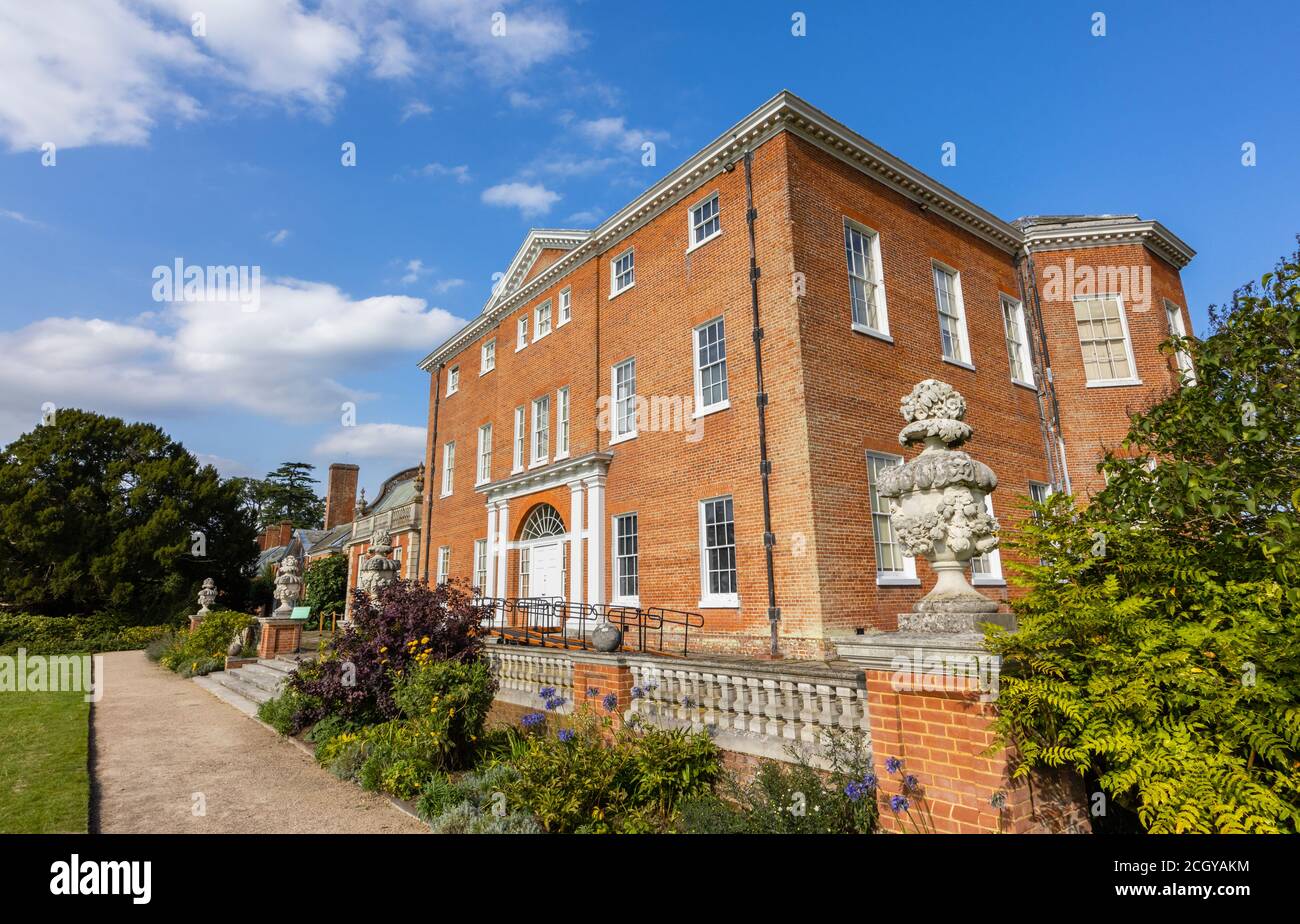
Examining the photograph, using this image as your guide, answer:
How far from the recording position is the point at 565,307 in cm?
1939

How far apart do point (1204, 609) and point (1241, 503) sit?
0.63m

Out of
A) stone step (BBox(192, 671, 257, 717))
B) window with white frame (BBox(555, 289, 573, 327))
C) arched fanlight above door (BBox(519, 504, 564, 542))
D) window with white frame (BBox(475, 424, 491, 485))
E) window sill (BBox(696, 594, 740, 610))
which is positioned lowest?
stone step (BBox(192, 671, 257, 717))

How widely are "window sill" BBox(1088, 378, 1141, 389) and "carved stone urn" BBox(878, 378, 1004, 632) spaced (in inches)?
581

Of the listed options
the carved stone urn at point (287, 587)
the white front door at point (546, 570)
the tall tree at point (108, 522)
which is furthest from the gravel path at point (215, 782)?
the tall tree at point (108, 522)

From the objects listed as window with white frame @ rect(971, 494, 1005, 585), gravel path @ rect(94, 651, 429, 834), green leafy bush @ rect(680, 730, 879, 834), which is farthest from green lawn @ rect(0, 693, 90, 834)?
window with white frame @ rect(971, 494, 1005, 585)

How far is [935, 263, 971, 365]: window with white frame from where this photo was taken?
15.6 m

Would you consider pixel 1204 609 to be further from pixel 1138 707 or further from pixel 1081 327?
pixel 1081 327

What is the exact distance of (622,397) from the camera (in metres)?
Result: 16.4

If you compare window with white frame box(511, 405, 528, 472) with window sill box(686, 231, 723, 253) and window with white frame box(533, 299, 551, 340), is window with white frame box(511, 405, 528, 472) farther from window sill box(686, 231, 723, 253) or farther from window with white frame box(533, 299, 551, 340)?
window sill box(686, 231, 723, 253)

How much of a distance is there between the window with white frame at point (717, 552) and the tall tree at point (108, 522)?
86.7ft

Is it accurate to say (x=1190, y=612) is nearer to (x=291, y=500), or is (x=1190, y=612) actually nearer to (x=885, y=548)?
(x=885, y=548)

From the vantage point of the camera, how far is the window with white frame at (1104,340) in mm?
17344

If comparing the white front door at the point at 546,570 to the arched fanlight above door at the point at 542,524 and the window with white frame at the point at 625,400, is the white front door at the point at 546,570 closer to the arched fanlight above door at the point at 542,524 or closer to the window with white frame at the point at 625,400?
the arched fanlight above door at the point at 542,524
